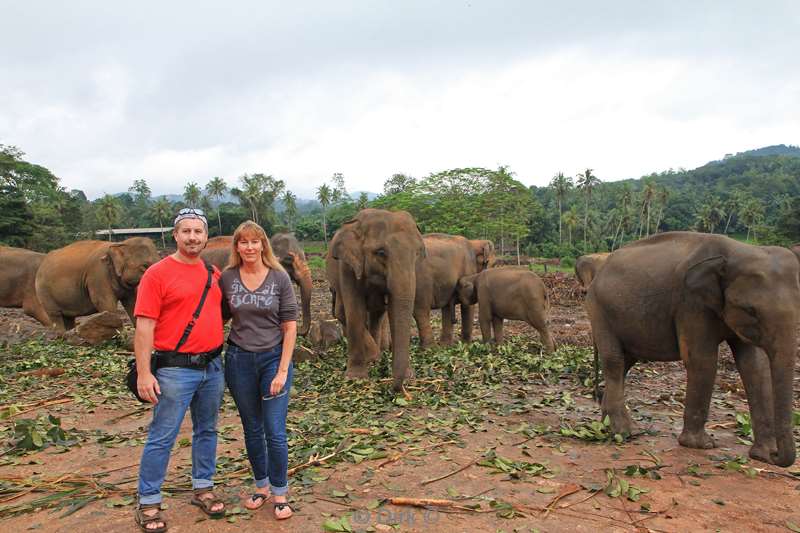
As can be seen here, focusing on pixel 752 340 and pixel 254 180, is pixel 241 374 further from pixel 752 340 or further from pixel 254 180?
pixel 254 180

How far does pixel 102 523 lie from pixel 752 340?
17.9 feet

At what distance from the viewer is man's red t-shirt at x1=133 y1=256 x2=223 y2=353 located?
3.55 meters

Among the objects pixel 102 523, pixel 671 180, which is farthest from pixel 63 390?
pixel 671 180

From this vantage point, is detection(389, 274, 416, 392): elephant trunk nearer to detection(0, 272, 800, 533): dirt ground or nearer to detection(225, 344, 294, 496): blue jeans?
detection(0, 272, 800, 533): dirt ground

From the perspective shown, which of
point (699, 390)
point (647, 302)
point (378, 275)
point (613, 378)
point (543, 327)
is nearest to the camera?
point (699, 390)

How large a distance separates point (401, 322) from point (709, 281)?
383 cm

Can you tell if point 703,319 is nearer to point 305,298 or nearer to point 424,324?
point 424,324

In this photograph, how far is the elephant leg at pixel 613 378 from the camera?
5859mm

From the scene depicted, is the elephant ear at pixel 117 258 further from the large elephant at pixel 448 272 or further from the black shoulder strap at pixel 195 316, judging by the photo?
the black shoulder strap at pixel 195 316

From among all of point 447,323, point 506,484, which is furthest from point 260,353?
point 447,323

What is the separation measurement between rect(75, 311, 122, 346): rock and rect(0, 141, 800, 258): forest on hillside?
7.03 m

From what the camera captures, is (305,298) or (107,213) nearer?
(305,298)

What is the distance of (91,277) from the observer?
11188 mm

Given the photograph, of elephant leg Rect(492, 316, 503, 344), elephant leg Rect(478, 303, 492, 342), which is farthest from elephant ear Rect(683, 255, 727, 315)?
elephant leg Rect(492, 316, 503, 344)
